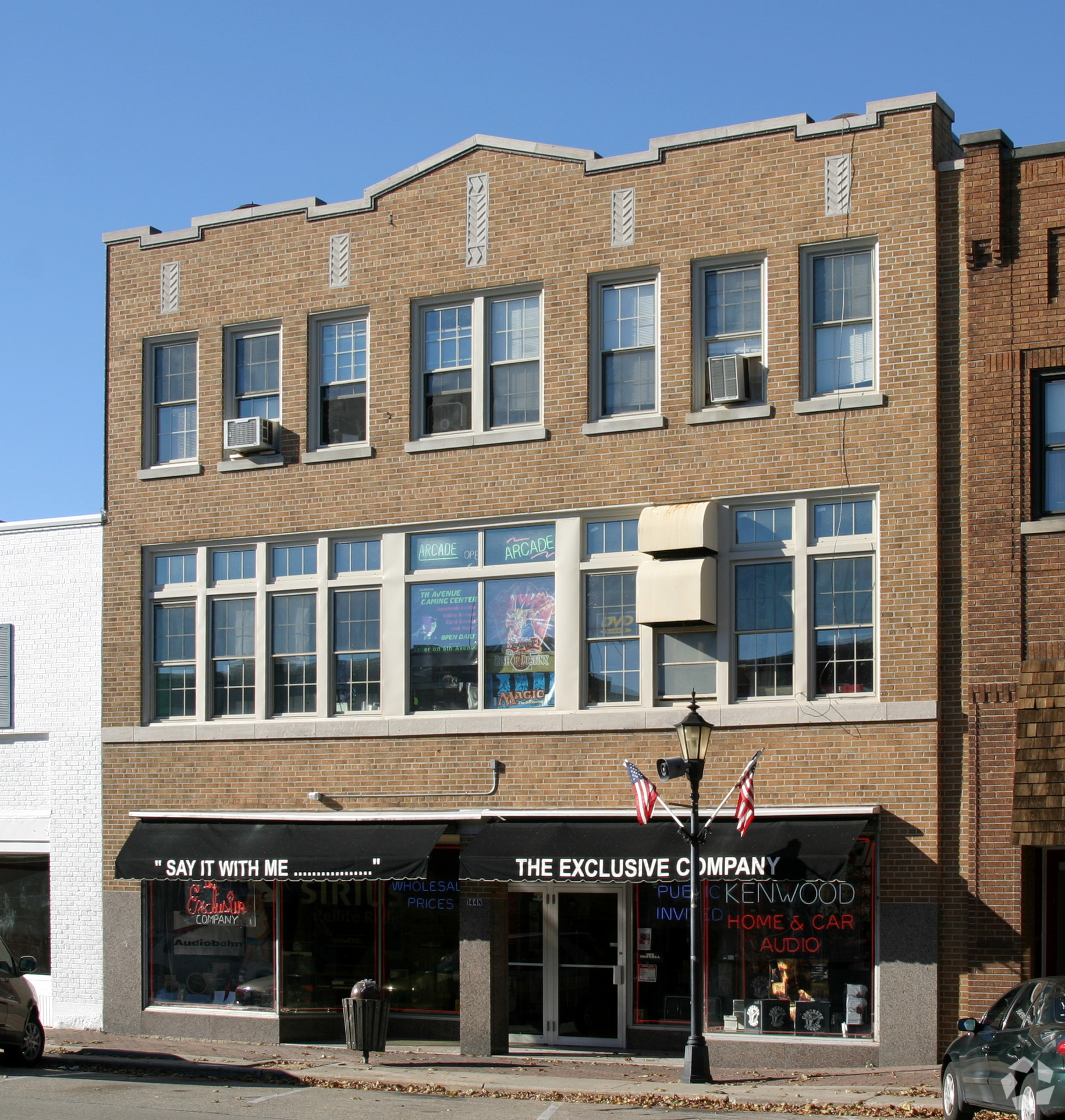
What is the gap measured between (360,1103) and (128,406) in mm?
11012

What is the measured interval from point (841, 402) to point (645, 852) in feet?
18.6

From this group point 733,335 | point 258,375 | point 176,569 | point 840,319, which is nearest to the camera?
point 840,319

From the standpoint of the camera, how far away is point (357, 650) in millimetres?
20078

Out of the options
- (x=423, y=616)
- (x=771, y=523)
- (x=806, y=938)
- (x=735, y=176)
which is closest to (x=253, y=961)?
(x=423, y=616)

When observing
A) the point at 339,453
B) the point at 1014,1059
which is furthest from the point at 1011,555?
the point at 339,453

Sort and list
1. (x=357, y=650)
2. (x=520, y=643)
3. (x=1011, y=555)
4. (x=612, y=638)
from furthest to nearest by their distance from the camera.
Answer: (x=357, y=650) < (x=520, y=643) < (x=612, y=638) < (x=1011, y=555)

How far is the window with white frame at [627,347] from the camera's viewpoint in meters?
18.9

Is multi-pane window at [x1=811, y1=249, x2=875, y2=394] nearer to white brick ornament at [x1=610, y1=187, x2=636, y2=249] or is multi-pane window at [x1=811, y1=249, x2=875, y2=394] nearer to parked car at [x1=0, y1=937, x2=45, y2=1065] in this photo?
white brick ornament at [x1=610, y1=187, x2=636, y2=249]

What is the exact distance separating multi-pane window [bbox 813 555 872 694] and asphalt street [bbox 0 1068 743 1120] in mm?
5279

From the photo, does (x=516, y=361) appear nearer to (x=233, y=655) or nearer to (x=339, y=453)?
(x=339, y=453)

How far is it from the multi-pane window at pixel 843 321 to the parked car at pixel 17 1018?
1143 cm

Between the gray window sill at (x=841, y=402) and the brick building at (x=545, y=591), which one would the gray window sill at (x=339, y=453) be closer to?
the brick building at (x=545, y=591)

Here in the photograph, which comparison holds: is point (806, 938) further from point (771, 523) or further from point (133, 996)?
point (133, 996)

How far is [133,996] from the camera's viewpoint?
68.2 feet
